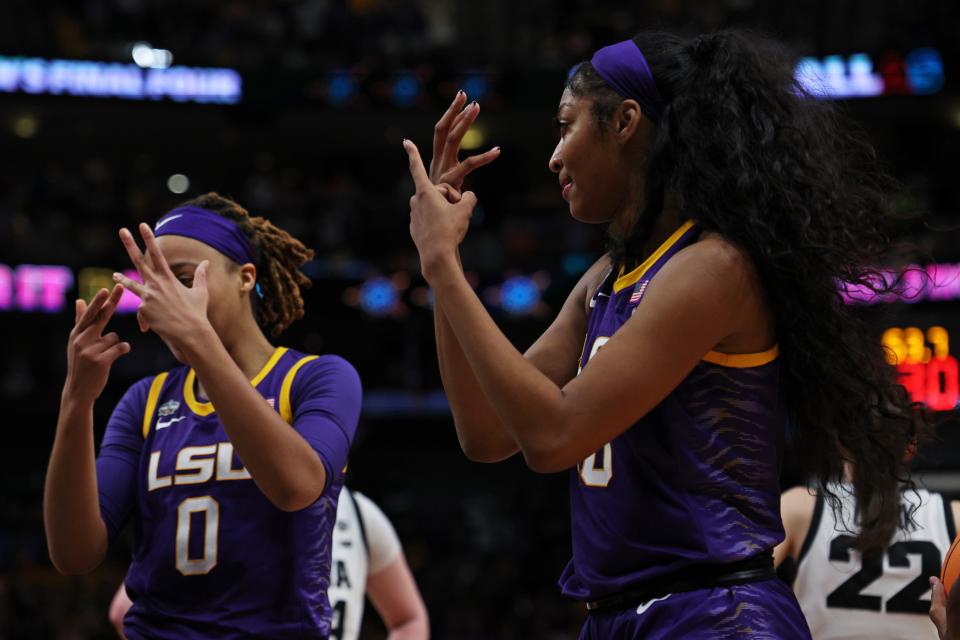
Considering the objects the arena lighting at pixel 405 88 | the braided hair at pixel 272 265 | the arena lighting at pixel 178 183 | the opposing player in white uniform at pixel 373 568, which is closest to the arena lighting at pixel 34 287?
the arena lighting at pixel 178 183

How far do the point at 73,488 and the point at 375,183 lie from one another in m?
17.6

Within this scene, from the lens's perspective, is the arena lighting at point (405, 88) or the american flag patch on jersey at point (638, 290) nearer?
the american flag patch on jersey at point (638, 290)

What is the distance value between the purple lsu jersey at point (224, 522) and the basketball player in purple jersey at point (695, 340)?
2.28 feet

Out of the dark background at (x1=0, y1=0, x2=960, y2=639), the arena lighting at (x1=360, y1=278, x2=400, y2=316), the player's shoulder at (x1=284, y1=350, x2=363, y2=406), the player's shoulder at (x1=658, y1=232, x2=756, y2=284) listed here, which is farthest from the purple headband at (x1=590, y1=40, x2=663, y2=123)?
the arena lighting at (x1=360, y1=278, x2=400, y2=316)

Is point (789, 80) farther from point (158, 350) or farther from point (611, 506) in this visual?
point (158, 350)

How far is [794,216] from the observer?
232 centimetres

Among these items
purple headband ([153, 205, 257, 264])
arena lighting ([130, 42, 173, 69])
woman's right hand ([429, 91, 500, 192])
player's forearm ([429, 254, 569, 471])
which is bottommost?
player's forearm ([429, 254, 569, 471])

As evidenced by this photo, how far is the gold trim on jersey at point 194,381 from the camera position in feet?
10.5

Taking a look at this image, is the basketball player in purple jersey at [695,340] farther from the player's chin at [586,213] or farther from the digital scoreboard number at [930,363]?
the digital scoreboard number at [930,363]

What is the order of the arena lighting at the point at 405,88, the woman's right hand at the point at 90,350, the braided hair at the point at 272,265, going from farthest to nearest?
the arena lighting at the point at 405,88, the braided hair at the point at 272,265, the woman's right hand at the point at 90,350

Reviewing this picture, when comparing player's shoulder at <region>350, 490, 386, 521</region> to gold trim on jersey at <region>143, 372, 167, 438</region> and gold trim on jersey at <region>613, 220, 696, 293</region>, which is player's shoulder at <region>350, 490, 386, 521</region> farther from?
gold trim on jersey at <region>613, 220, 696, 293</region>

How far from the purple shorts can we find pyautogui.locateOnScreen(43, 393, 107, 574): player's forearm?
4.65 feet

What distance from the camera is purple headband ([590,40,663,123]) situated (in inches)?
97.2

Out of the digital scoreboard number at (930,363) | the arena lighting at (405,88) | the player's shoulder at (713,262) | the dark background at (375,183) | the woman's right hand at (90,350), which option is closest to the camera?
the player's shoulder at (713,262)
